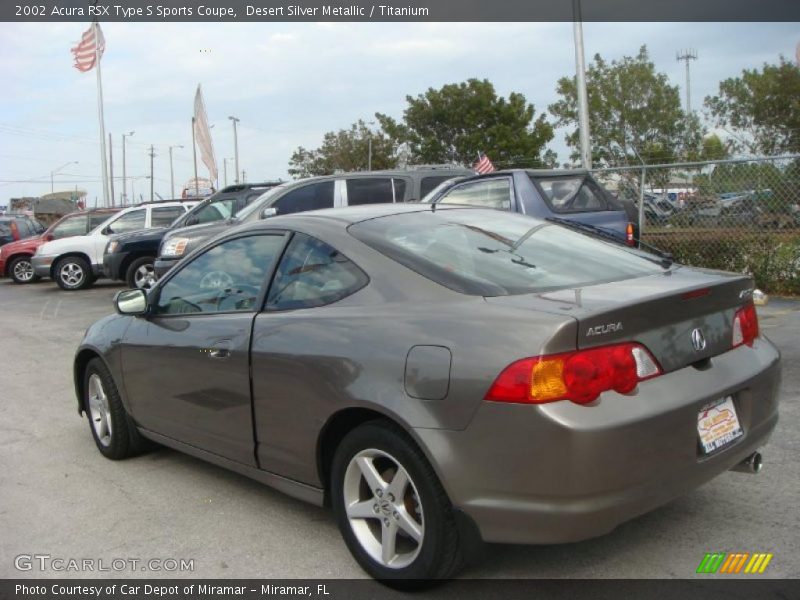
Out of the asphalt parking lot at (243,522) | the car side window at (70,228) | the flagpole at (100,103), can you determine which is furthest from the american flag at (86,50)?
the asphalt parking lot at (243,522)

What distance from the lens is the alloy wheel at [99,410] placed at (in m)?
5.25

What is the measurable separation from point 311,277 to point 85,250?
1517cm

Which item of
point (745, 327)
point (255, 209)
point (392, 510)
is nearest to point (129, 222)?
point (255, 209)

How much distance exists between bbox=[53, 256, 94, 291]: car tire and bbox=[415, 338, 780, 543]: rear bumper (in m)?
16.2

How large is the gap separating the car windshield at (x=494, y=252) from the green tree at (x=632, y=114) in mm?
34354

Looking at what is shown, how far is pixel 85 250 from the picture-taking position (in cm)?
1753

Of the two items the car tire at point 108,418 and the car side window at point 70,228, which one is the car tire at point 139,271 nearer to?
the car side window at point 70,228

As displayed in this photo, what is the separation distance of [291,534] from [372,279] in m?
1.38

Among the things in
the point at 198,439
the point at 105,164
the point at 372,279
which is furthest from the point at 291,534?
the point at 105,164

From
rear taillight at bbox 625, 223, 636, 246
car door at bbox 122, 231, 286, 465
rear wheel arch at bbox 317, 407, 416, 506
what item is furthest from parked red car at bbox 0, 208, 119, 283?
rear wheel arch at bbox 317, 407, 416, 506

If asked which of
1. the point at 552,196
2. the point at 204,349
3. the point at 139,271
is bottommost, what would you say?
the point at 204,349

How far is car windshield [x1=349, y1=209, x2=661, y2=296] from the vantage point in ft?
11.3

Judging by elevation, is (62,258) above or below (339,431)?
above

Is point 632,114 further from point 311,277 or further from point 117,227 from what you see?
point 311,277
